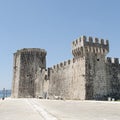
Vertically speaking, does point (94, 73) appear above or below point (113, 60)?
below

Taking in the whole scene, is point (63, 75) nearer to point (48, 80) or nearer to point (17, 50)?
point (48, 80)

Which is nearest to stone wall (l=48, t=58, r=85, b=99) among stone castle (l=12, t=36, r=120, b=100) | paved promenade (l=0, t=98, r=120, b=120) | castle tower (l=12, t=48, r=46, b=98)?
stone castle (l=12, t=36, r=120, b=100)

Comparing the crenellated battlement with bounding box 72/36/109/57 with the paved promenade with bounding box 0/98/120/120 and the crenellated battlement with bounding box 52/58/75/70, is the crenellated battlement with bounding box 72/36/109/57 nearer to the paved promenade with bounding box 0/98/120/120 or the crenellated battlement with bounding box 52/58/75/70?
the crenellated battlement with bounding box 52/58/75/70

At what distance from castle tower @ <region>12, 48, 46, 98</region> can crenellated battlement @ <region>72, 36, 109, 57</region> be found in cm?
1597

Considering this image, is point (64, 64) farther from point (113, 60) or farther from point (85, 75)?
point (113, 60)

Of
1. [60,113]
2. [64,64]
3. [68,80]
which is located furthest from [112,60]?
[60,113]

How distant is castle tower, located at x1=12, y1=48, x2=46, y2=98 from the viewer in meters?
49.7

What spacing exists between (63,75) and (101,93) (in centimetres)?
748

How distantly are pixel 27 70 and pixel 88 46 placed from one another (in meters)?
19.1

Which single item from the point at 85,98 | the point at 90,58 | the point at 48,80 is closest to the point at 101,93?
the point at 85,98

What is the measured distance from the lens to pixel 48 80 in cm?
4319

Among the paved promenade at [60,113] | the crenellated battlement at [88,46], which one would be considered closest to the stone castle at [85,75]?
the crenellated battlement at [88,46]

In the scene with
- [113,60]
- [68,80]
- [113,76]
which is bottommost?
[68,80]

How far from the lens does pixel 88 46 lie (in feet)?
110
